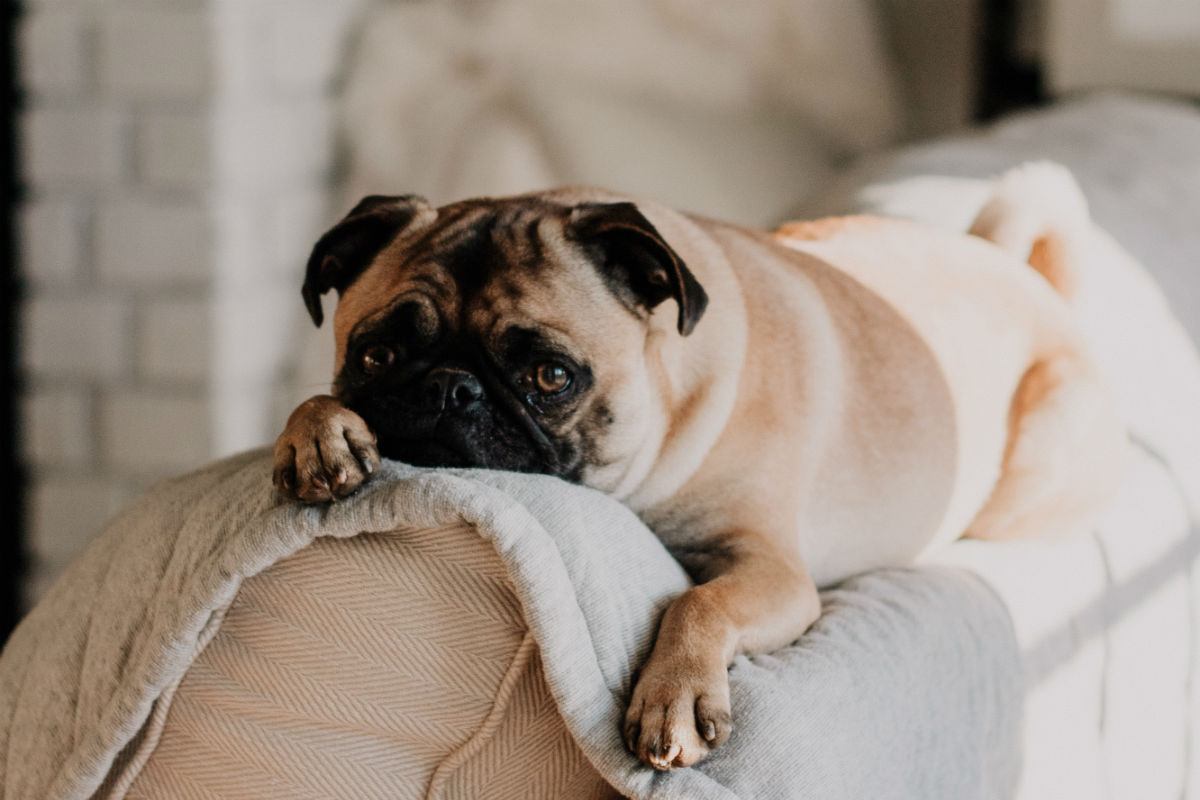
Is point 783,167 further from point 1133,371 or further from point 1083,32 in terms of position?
point 1133,371

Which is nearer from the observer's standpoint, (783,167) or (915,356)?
(915,356)

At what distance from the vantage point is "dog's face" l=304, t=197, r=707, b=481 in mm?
1252

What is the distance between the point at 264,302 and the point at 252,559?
6.55 feet

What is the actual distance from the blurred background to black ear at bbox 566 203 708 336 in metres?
1.18

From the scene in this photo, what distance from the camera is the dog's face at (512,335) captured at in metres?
1.25

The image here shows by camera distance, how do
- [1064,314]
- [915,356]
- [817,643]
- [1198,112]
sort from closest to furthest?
[817,643], [915,356], [1064,314], [1198,112]

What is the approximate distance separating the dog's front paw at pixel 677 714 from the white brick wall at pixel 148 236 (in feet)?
6.63

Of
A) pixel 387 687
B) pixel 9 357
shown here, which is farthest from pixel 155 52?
pixel 387 687

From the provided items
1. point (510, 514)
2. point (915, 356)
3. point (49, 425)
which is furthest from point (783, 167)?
point (510, 514)

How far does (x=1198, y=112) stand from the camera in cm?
324

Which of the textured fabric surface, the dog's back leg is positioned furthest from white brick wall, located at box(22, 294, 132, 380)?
the dog's back leg

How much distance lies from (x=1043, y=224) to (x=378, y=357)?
4.50ft

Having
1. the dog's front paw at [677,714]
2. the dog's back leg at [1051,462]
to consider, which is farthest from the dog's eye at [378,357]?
the dog's back leg at [1051,462]

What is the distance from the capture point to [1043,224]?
210cm
